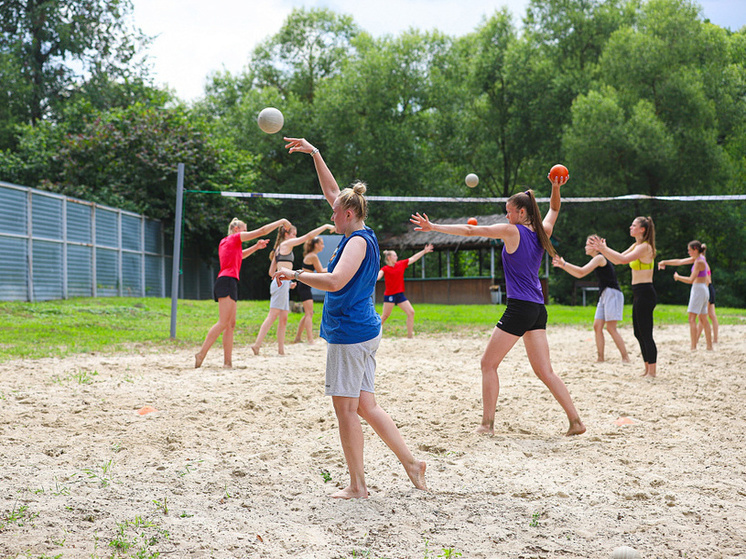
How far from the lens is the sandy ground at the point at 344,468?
315cm

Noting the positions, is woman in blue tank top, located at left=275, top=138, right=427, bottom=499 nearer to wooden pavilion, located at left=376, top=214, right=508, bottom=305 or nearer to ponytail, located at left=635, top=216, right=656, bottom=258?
ponytail, located at left=635, top=216, right=656, bottom=258

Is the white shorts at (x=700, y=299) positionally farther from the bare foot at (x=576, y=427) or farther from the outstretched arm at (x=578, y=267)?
the bare foot at (x=576, y=427)

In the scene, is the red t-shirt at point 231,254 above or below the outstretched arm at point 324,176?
below

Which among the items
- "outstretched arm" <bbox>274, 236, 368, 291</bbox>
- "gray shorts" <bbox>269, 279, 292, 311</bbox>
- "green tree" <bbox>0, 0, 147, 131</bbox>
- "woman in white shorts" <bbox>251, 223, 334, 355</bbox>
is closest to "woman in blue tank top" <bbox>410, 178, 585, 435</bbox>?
"outstretched arm" <bbox>274, 236, 368, 291</bbox>

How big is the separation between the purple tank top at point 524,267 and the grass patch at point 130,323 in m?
6.46

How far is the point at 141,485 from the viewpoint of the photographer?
388 cm

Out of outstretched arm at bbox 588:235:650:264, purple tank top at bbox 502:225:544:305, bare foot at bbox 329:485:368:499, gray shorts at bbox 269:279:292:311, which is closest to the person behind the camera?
bare foot at bbox 329:485:368:499

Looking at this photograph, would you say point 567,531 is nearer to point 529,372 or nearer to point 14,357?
point 529,372

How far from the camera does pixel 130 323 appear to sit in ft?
44.3

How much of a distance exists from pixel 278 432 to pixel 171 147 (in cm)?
2021

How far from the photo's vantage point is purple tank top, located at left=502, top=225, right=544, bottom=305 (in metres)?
4.96

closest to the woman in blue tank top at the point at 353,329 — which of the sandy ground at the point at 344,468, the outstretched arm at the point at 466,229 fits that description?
the sandy ground at the point at 344,468

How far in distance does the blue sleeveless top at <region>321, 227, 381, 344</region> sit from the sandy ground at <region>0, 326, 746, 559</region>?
94cm

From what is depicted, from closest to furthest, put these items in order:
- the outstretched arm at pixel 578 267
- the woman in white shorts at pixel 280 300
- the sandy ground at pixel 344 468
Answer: the sandy ground at pixel 344 468 < the outstretched arm at pixel 578 267 < the woman in white shorts at pixel 280 300
